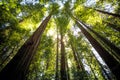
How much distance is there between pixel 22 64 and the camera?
150 inches

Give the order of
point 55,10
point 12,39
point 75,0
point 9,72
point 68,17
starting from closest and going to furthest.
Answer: point 9,72 < point 12,39 < point 75,0 < point 55,10 < point 68,17

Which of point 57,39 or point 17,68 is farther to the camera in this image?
point 57,39

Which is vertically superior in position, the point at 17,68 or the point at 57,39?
the point at 17,68

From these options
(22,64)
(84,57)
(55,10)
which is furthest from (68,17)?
(22,64)

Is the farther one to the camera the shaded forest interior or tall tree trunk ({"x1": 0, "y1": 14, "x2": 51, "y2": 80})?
the shaded forest interior

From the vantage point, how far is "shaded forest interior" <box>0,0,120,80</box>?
504cm

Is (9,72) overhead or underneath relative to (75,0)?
underneath

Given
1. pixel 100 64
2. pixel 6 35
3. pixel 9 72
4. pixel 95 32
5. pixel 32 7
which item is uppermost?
pixel 32 7

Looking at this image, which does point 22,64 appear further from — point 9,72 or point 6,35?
point 6,35

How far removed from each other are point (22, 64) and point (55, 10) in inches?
498

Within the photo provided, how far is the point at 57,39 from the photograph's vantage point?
19.9 metres

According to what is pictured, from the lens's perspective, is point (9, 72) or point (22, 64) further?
point (22, 64)

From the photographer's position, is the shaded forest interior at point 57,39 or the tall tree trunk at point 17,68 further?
the shaded forest interior at point 57,39

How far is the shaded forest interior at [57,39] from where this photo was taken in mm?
5045
